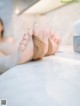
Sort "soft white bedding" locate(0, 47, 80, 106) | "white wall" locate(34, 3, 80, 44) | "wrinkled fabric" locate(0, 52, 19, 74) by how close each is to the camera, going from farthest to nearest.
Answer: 1. "white wall" locate(34, 3, 80, 44)
2. "wrinkled fabric" locate(0, 52, 19, 74)
3. "soft white bedding" locate(0, 47, 80, 106)

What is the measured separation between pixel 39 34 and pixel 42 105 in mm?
307

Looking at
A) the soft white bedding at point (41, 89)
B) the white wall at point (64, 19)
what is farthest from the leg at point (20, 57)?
the white wall at point (64, 19)

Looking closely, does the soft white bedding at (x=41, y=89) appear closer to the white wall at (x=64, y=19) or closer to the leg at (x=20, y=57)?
the leg at (x=20, y=57)

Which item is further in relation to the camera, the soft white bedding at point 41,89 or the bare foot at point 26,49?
the bare foot at point 26,49

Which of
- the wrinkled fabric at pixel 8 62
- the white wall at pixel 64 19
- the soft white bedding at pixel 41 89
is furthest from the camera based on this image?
the white wall at pixel 64 19

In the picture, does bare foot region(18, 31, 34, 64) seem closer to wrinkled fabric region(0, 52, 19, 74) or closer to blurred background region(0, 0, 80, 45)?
wrinkled fabric region(0, 52, 19, 74)

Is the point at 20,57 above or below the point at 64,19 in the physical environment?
below

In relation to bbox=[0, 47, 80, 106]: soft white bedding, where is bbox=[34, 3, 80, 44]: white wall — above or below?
above

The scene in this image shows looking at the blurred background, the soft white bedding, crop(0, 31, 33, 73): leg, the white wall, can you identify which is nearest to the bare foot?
crop(0, 31, 33, 73): leg

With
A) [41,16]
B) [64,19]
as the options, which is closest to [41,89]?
[64,19]

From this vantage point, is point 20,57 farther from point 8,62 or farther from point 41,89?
point 41,89

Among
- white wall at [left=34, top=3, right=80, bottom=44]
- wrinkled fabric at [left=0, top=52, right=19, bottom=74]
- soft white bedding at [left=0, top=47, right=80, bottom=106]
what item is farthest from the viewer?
white wall at [left=34, top=3, right=80, bottom=44]

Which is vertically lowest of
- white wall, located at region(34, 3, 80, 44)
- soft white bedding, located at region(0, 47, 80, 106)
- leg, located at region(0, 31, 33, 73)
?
soft white bedding, located at region(0, 47, 80, 106)

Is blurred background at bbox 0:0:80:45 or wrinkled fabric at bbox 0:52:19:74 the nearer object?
wrinkled fabric at bbox 0:52:19:74
